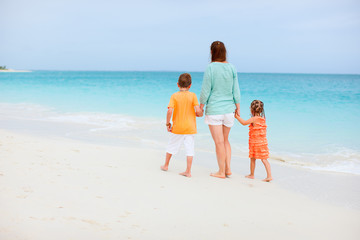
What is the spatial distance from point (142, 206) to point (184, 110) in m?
1.50

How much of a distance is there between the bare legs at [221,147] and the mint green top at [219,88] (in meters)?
0.25

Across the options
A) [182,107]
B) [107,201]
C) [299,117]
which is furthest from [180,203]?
[299,117]

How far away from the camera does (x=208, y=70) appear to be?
385 centimetres

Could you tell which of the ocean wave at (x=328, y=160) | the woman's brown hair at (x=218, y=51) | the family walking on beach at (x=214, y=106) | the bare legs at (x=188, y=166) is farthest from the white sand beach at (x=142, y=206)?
the ocean wave at (x=328, y=160)

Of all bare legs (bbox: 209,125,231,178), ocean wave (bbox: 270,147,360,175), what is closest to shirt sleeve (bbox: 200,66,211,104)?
bare legs (bbox: 209,125,231,178)

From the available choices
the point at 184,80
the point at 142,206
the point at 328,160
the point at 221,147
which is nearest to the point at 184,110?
the point at 184,80

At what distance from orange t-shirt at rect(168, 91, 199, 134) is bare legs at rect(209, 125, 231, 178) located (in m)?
0.31

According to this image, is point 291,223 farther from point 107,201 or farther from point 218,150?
point 107,201

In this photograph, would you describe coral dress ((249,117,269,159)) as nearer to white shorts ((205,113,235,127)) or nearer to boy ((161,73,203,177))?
white shorts ((205,113,235,127))

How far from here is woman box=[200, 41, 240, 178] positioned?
3.87 meters

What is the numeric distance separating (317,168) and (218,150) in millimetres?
2234

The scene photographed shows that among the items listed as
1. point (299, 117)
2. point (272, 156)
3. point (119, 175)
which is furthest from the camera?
point (299, 117)

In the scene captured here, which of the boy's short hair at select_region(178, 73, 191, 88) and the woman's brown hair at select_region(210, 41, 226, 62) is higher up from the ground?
the woman's brown hair at select_region(210, 41, 226, 62)

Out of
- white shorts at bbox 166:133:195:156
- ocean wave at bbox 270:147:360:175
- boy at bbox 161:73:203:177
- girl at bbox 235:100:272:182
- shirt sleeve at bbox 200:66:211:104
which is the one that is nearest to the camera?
shirt sleeve at bbox 200:66:211:104
